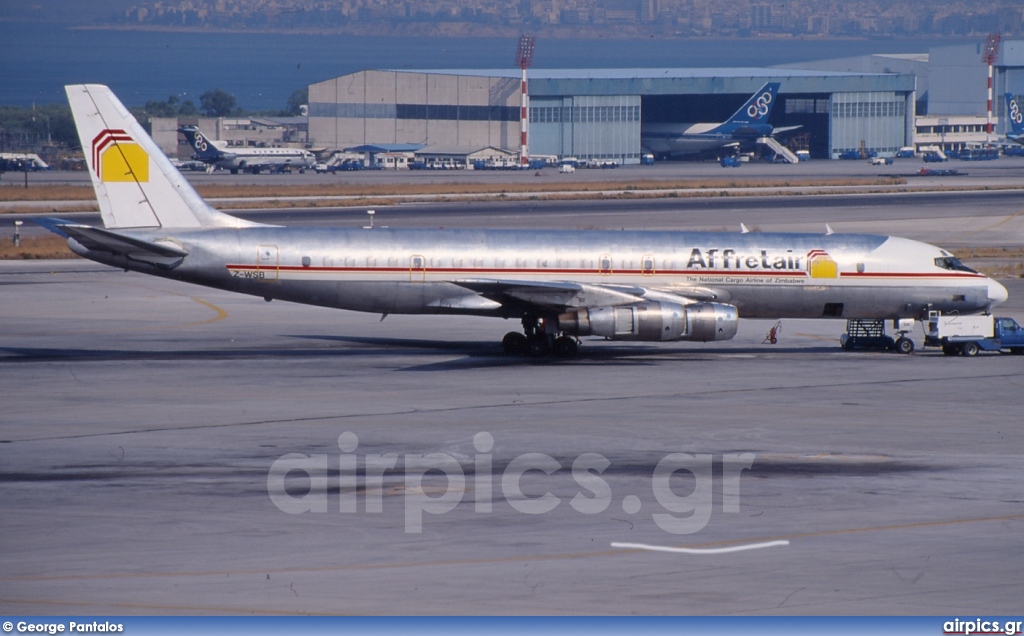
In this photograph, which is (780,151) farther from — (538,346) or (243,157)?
(538,346)

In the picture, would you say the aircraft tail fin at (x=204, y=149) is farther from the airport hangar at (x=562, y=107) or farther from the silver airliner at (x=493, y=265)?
the silver airliner at (x=493, y=265)

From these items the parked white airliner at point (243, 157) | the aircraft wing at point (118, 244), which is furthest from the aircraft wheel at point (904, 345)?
the parked white airliner at point (243, 157)

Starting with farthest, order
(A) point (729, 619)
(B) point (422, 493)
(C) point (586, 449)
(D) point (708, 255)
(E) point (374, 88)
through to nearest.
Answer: (E) point (374, 88) < (D) point (708, 255) < (C) point (586, 449) < (B) point (422, 493) < (A) point (729, 619)

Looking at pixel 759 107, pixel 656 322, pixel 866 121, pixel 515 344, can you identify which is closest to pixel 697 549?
pixel 656 322

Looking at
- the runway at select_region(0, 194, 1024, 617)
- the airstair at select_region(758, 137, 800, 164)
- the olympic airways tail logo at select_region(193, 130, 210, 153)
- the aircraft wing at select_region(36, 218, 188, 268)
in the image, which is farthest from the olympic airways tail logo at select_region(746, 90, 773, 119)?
the aircraft wing at select_region(36, 218, 188, 268)

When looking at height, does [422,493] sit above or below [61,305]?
below

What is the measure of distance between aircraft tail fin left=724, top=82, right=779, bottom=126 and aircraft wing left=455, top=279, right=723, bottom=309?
15176 centimetres

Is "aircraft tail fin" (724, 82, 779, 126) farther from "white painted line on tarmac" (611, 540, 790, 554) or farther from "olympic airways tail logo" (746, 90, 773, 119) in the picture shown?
"white painted line on tarmac" (611, 540, 790, 554)

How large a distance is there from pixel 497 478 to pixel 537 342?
52.6 feet

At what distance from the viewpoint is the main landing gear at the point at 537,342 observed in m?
37.8

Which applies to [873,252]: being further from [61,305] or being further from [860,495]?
[61,305]

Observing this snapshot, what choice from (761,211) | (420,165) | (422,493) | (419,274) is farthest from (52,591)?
(420,165)

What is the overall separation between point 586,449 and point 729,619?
10.6 metres

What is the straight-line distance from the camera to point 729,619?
1407 centimetres
